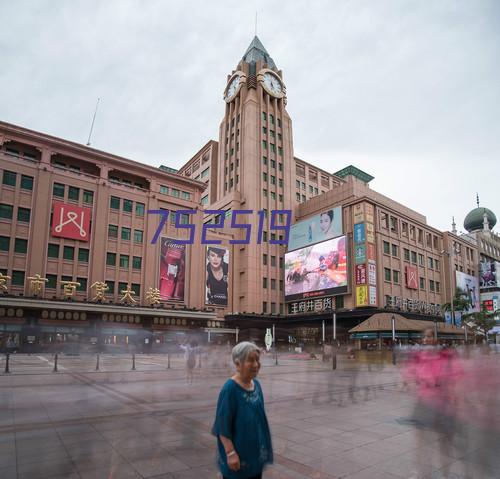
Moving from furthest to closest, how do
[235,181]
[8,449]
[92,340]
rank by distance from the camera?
1. [235,181]
2. [92,340]
3. [8,449]

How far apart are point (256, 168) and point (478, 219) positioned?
6684cm

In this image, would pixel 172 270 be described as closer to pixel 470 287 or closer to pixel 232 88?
pixel 232 88

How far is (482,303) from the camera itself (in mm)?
76688

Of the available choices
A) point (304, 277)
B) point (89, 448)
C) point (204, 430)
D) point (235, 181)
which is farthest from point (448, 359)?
point (235, 181)

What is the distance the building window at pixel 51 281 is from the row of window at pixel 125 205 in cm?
1079

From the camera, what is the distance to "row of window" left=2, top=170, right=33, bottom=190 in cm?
4400

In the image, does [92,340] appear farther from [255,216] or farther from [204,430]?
[204,430]

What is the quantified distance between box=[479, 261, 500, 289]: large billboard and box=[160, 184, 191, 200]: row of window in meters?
57.6

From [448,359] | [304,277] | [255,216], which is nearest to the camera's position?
[448,359]

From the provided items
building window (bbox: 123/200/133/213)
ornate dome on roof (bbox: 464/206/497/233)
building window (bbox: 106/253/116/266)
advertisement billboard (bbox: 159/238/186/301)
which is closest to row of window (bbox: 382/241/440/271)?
advertisement billboard (bbox: 159/238/186/301)

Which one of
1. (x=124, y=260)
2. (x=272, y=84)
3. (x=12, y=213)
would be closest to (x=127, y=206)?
(x=124, y=260)

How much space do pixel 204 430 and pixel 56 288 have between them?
42522 millimetres

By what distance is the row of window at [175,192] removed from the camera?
185 feet

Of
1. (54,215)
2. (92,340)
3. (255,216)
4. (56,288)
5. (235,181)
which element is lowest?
(92,340)
